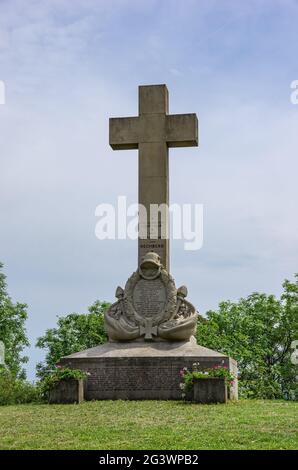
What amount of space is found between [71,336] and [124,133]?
14.5m

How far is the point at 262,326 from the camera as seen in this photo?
111 ft

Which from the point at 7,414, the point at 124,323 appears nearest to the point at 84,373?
the point at 124,323

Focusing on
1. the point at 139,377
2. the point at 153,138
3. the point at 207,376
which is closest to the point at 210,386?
the point at 207,376

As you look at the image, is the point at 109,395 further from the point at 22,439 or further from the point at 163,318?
the point at 22,439

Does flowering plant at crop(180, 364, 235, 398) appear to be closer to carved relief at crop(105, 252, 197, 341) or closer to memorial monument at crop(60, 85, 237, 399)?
memorial monument at crop(60, 85, 237, 399)

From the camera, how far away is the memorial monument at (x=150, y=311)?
53.5 feet

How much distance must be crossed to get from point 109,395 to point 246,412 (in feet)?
14.0

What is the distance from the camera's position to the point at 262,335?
3428cm

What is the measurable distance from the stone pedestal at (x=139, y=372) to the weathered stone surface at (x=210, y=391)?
1.31 m

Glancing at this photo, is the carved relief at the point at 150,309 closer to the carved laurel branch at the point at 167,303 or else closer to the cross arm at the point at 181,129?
the carved laurel branch at the point at 167,303

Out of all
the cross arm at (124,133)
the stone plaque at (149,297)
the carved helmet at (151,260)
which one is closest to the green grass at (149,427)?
the stone plaque at (149,297)

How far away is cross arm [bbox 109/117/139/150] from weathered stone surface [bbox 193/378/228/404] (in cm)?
818
